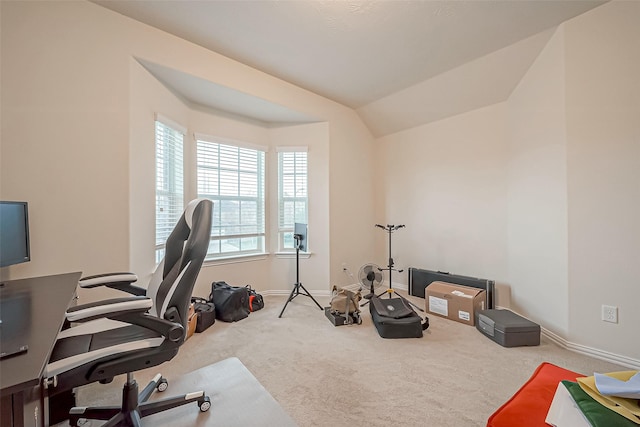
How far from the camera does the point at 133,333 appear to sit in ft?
4.40

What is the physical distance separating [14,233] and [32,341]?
1.20 m

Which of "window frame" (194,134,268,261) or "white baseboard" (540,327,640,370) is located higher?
"window frame" (194,134,268,261)

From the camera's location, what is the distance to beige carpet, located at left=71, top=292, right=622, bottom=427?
5.07 feet

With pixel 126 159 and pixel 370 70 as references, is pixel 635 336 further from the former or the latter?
pixel 126 159

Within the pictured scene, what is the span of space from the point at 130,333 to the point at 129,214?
4.01 feet

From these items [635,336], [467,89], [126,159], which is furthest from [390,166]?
[126,159]

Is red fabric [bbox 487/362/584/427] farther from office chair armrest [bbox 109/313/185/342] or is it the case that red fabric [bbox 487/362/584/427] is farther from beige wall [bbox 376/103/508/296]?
beige wall [bbox 376/103/508/296]

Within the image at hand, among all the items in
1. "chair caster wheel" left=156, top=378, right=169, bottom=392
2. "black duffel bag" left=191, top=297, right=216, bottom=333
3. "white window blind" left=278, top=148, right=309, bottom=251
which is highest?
"white window blind" left=278, top=148, right=309, bottom=251

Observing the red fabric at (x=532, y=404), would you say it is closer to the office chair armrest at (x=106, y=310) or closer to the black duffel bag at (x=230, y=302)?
the office chair armrest at (x=106, y=310)

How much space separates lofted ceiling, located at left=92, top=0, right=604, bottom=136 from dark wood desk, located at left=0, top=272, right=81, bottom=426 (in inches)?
81.3

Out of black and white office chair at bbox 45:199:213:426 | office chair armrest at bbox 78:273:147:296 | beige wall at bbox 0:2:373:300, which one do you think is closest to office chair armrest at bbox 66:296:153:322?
black and white office chair at bbox 45:199:213:426

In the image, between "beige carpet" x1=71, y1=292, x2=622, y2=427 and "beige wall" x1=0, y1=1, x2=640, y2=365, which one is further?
"beige wall" x1=0, y1=1, x2=640, y2=365

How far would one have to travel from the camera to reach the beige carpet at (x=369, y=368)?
1545 mm

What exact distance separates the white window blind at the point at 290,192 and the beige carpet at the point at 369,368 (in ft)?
4.74
